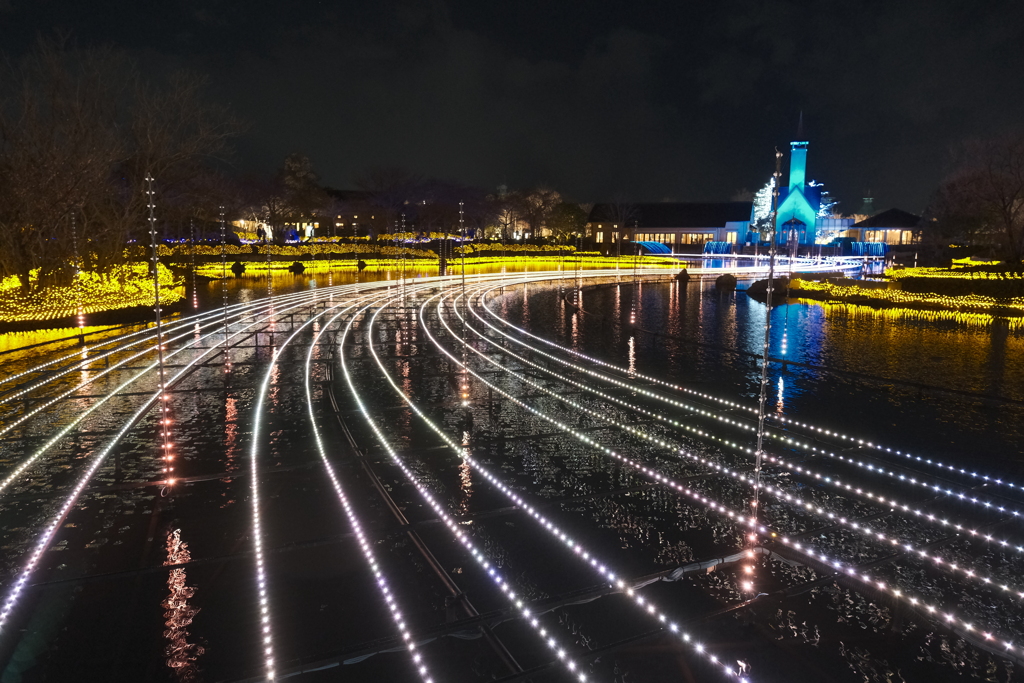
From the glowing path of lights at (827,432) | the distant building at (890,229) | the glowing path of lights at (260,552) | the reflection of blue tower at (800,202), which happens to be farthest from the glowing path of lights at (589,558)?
the distant building at (890,229)

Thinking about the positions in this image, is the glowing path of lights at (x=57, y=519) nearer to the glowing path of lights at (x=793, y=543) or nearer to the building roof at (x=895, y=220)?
the glowing path of lights at (x=793, y=543)

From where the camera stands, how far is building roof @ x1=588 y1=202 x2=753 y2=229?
258ft

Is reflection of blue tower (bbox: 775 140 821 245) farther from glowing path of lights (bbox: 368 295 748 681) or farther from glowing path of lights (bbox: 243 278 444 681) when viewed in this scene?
glowing path of lights (bbox: 243 278 444 681)

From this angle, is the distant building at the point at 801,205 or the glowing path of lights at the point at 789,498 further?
the distant building at the point at 801,205

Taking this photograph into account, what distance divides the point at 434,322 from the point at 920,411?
39.5 ft

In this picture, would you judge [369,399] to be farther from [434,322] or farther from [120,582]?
[434,322]

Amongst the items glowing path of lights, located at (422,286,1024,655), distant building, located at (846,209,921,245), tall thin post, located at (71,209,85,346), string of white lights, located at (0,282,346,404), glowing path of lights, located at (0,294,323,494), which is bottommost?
glowing path of lights, located at (422,286,1024,655)

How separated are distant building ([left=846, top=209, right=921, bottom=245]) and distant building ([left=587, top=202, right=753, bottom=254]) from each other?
49.1 ft

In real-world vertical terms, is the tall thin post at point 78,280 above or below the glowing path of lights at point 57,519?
above

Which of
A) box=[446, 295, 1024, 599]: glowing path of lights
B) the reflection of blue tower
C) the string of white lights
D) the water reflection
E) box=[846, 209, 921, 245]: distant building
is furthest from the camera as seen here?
box=[846, 209, 921, 245]: distant building

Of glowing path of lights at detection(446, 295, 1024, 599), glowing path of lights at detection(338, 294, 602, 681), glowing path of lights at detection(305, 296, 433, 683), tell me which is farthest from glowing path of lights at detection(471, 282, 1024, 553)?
glowing path of lights at detection(305, 296, 433, 683)

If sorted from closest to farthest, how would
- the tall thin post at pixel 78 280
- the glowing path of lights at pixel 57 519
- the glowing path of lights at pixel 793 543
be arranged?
the glowing path of lights at pixel 793 543
the glowing path of lights at pixel 57 519
the tall thin post at pixel 78 280

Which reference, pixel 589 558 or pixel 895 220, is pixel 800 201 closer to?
pixel 895 220

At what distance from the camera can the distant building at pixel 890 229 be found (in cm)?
7850
